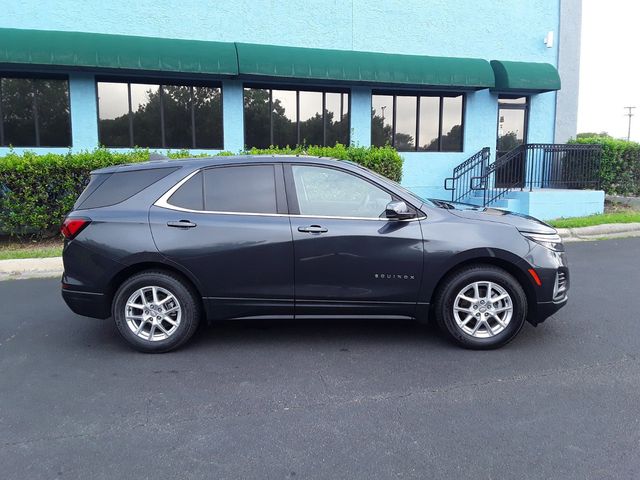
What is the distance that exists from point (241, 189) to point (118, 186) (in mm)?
1140

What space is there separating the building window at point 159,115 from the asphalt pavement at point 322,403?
7634 mm

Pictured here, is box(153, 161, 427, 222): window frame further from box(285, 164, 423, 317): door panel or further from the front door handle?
the front door handle

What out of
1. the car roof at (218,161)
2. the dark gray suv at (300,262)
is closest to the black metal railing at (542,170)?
the dark gray suv at (300,262)

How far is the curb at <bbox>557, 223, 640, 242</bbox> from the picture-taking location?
10.2 metres

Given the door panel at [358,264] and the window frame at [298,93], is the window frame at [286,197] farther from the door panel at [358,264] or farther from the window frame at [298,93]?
the window frame at [298,93]

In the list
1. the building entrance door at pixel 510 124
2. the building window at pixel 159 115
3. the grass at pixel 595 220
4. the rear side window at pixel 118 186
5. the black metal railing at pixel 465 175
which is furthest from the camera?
the building entrance door at pixel 510 124

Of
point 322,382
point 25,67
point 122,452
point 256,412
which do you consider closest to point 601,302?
point 322,382

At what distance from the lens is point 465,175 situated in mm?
13703

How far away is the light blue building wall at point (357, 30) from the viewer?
11125 millimetres

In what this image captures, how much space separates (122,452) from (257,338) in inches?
76.2

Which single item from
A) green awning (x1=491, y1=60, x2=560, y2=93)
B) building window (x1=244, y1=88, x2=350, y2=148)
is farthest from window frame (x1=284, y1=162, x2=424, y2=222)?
green awning (x1=491, y1=60, x2=560, y2=93)

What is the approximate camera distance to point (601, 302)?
563 cm

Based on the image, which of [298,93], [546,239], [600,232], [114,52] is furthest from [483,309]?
[298,93]

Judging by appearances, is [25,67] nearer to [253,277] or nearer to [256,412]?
[253,277]
